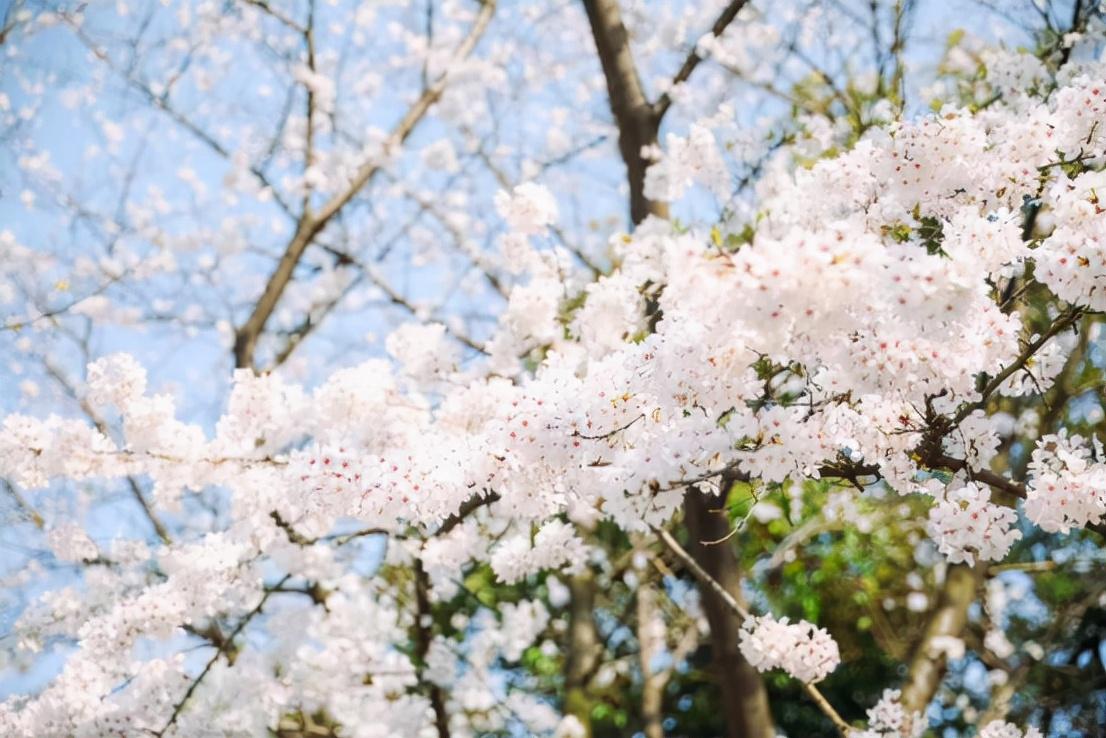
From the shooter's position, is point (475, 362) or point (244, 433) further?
point (475, 362)

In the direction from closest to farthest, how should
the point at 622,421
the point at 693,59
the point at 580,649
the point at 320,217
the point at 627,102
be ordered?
the point at 622,421, the point at 693,59, the point at 627,102, the point at 320,217, the point at 580,649

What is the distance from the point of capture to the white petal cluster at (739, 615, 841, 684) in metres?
3.38

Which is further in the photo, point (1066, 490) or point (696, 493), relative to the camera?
point (696, 493)

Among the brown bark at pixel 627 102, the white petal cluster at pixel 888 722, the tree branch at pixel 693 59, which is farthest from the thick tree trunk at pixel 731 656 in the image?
the tree branch at pixel 693 59

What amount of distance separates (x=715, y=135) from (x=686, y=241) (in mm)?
3303

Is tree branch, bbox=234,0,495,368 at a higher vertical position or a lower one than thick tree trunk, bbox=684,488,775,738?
higher

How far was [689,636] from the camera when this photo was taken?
22.1ft

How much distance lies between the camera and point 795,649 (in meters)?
3.40

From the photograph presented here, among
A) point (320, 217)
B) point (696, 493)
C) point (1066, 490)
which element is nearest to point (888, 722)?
point (696, 493)

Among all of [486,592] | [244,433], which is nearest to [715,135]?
[244,433]

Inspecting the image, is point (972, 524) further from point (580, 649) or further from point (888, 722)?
point (580, 649)

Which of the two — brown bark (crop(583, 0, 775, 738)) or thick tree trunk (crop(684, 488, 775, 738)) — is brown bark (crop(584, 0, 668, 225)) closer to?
brown bark (crop(583, 0, 775, 738))

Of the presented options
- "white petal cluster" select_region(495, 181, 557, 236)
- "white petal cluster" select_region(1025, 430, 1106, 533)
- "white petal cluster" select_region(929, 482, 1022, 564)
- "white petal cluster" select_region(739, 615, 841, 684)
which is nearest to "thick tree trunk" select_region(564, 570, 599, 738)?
"white petal cluster" select_region(739, 615, 841, 684)

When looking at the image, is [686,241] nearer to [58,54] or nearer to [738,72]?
[738,72]
